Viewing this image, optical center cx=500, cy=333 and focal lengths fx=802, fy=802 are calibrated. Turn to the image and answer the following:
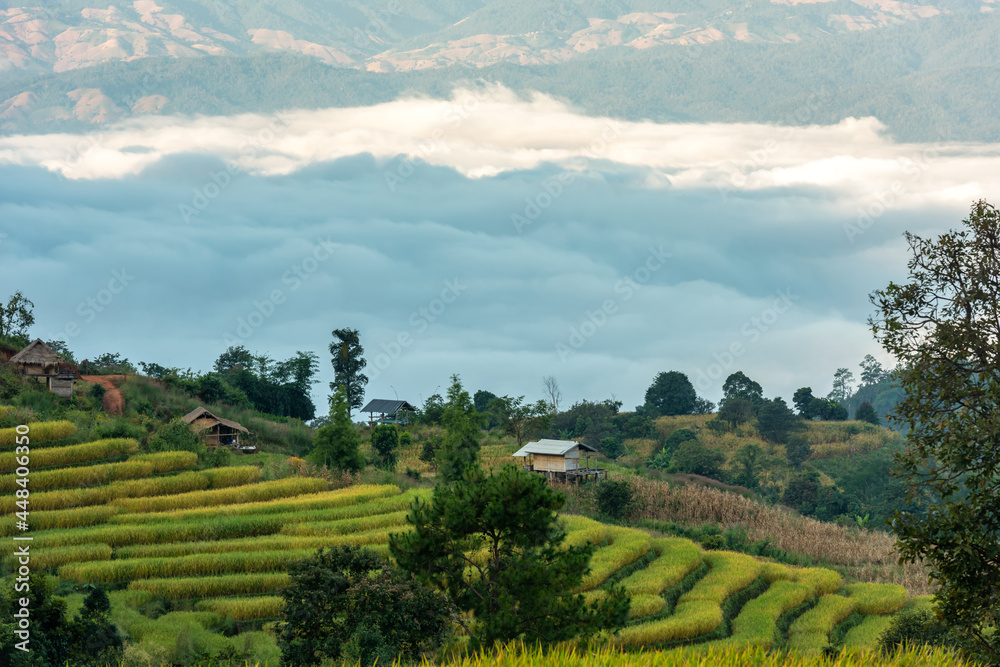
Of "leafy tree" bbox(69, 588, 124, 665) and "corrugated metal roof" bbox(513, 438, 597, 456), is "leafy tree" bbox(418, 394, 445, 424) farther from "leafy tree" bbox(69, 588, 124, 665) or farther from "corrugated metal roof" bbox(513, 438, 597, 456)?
"leafy tree" bbox(69, 588, 124, 665)

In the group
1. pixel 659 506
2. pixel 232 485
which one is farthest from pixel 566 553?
pixel 659 506

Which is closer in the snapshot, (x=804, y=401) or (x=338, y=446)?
(x=338, y=446)

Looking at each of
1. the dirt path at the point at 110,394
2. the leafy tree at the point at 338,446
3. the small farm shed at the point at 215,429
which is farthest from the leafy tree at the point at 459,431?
the dirt path at the point at 110,394

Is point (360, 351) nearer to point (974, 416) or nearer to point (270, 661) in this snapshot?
point (270, 661)

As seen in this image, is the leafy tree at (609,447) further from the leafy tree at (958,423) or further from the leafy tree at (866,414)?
the leafy tree at (958,423)

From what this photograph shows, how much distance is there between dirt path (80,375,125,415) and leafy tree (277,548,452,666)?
2931 cm

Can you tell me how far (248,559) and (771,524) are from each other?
29189 mm

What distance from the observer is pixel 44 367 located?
4131 centimetres

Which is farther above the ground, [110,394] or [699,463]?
[110,394]

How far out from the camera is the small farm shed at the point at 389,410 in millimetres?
64312

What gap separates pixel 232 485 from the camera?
36625 millimetres

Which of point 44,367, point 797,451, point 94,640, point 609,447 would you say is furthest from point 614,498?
point 797,451

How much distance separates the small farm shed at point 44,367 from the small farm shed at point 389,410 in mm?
24083

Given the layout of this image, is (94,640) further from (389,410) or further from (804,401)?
(804,401)
